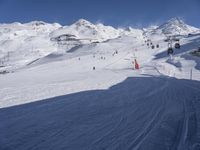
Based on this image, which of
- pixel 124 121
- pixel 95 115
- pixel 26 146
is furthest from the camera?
pixel 95 115

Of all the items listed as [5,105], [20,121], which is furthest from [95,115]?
[5,105]

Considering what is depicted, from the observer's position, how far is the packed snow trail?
8047mm

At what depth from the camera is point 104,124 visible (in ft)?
33.2

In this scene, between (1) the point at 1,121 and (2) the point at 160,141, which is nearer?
(2) the point at 160,141

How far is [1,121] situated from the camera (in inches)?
427

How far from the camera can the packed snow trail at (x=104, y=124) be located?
8.05 meters

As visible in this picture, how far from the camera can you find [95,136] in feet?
28.6

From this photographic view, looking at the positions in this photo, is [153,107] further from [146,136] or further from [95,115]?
[146,136]

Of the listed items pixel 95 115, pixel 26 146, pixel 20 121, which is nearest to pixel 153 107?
pixel 95 115

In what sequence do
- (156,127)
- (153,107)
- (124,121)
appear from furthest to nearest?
1. (153,107)
2. (124,121)
3. (156,127)

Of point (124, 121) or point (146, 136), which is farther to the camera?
point (124, 121)

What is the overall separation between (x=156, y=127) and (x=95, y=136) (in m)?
2.01

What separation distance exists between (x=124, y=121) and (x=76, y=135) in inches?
87.8

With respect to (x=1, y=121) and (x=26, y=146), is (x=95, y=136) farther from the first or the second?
(x=1, y=121)
